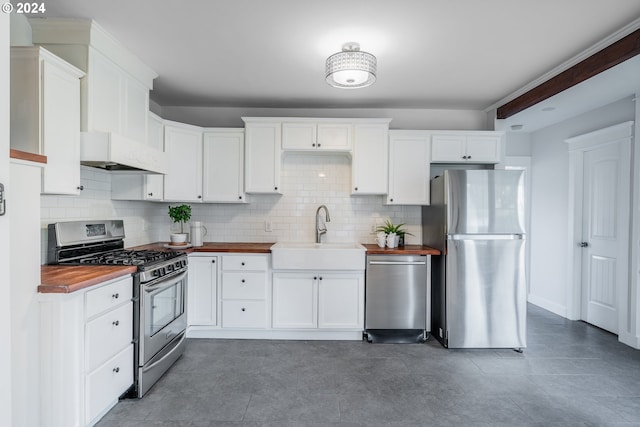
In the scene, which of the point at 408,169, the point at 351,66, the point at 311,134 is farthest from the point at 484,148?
the point at 351,66

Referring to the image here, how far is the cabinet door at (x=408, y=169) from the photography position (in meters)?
3.84

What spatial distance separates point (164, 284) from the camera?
8.76 feet

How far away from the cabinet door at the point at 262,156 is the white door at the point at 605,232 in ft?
11.8

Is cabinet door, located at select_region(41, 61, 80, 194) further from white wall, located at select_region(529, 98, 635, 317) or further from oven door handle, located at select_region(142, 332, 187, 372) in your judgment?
white wall, located at select_region(529, 98, 635, 317)

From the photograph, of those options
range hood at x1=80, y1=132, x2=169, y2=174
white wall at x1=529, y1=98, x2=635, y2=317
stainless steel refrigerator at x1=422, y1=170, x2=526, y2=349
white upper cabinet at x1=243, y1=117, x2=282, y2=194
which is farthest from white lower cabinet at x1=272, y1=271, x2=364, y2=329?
white wall at x1=529, y1=98, x2=635, y2=317

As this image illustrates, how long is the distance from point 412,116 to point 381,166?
0.91m

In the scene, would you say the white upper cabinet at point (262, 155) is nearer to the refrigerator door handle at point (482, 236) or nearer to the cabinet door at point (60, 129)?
the cabinet door at point (60, 129)

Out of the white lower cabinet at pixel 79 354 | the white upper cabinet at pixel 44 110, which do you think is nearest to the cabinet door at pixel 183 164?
the white upper cabinet at pixel 44 110

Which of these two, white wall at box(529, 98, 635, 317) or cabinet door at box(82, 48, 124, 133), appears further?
white wall at box(529, 98, 635, 317)

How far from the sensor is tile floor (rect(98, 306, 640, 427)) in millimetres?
2188

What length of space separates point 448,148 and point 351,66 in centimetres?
185

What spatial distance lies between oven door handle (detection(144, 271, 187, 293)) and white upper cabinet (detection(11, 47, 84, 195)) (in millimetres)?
811

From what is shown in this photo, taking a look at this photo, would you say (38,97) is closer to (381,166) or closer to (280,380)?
(280,380)

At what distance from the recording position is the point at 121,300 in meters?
2.23
